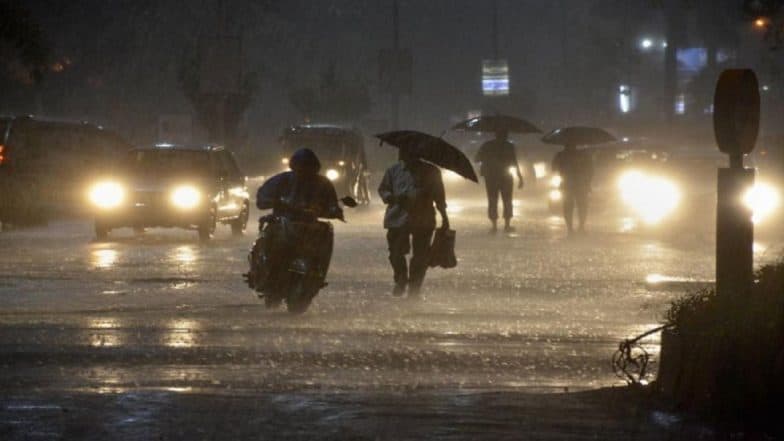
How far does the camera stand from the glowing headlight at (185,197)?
28.5 metres

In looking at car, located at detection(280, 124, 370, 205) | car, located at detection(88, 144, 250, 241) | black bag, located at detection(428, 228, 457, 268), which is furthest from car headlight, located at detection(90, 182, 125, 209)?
A: car, located at detection(280, 124, 370, 205)

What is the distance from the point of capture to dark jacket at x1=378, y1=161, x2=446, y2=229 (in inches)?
728

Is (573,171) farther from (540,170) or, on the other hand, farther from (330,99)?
(330,99)

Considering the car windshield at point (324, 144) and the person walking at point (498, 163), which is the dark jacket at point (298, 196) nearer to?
the person walking at point (498, 163)

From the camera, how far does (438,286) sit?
20188mm

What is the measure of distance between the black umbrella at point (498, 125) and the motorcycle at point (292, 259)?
45.7 feet

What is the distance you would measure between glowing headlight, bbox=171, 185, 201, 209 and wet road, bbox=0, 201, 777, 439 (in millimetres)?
2948

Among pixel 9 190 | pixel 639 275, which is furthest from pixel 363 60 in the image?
pixel 639 275

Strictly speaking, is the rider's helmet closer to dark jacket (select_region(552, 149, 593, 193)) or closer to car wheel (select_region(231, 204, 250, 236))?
car wheel (select_region(231, 204, 250, 236))

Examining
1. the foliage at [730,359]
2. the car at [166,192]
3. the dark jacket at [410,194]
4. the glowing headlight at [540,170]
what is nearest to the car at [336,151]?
the car at [166,192]

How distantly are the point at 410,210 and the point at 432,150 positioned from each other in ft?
2.26

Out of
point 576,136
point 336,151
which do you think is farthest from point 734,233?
point 336,151

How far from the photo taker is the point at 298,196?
17078mm

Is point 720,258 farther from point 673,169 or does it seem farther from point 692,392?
point 673,169
